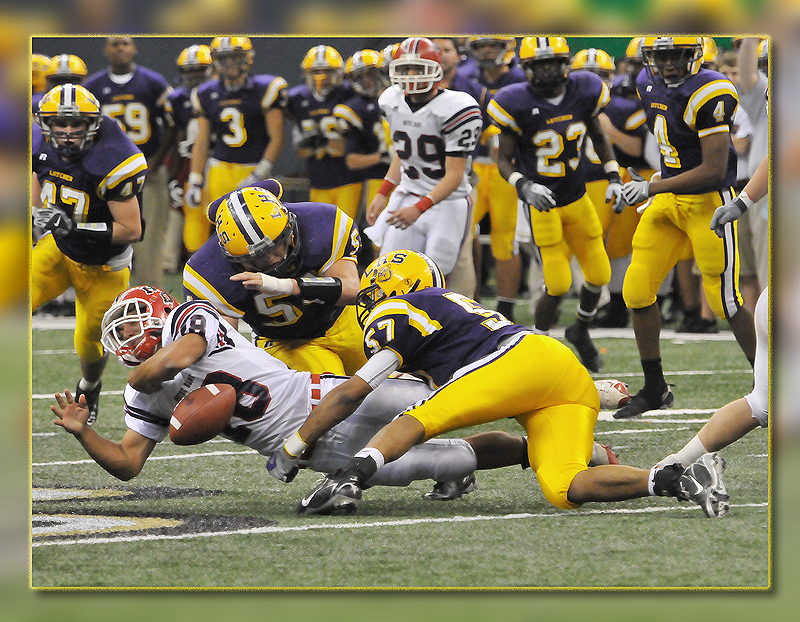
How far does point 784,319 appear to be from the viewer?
3199 mm

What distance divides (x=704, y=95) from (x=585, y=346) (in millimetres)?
1888

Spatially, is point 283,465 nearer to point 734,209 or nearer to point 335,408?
point 335,408

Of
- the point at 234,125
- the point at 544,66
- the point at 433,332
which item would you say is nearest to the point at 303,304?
the point at 433,332

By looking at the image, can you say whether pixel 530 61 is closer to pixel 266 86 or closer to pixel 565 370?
pixel 266 86

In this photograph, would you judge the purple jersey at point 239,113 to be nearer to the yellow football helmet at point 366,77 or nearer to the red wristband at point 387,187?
the yellow football helmet at point 366,77

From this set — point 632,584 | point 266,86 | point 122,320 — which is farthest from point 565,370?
point 266,86

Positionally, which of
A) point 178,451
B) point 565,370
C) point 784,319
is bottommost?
point 178,451

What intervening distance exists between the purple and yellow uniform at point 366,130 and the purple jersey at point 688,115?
327 cm

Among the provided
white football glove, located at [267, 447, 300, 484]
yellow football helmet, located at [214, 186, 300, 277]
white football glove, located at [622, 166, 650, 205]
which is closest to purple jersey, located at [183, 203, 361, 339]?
yellow football helmet, located at [214, 186, 300, 277]

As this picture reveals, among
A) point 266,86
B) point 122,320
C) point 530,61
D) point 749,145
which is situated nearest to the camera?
point 122,320

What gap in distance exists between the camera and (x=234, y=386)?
159 inches

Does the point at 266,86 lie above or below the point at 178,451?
above

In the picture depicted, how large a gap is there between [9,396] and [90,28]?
3.24ft

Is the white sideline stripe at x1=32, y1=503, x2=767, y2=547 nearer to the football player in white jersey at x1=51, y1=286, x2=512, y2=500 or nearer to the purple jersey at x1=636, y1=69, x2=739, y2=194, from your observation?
the football player in white jersey at x1=51, y1=286, x2=512, y2=500
